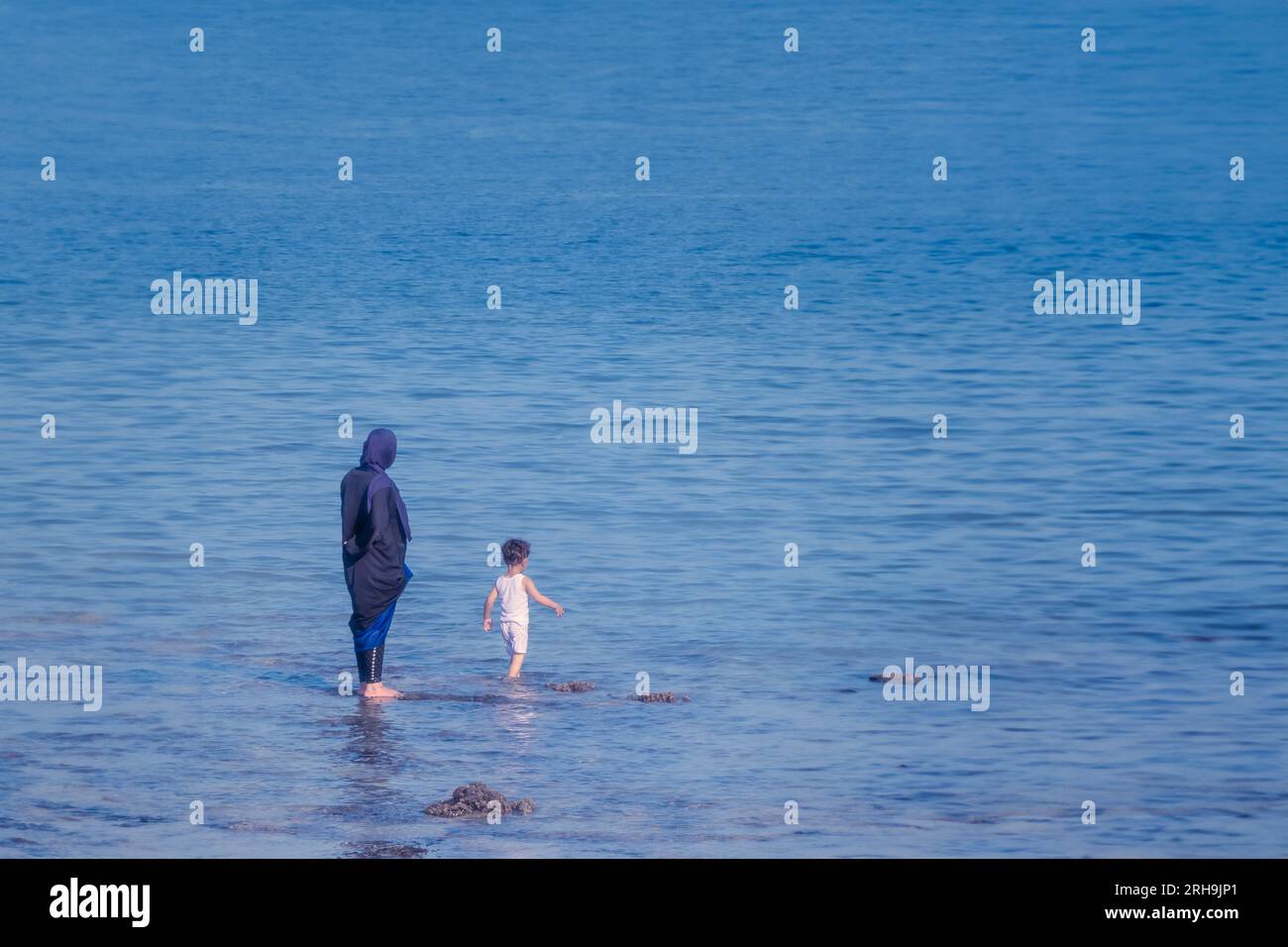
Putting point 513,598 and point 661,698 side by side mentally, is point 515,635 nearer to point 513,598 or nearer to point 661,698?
point 513,598

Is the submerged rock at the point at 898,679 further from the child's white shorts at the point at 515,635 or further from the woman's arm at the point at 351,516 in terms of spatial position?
the woman's arm at the point at 351,516

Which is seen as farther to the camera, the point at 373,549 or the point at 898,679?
the point at 898,679

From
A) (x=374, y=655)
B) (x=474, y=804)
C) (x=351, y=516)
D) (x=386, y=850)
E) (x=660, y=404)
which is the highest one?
(x=660, y=404)

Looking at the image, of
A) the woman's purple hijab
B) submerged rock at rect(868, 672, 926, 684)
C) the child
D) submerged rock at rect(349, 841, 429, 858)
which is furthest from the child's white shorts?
submerged rock at rect(349, 841, 429, 858)

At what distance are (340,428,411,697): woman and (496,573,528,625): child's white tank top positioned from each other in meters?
0.70

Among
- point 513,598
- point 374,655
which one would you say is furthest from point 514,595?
point 374,655

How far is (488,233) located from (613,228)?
2687mm

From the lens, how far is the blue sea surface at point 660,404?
11656 millimetres

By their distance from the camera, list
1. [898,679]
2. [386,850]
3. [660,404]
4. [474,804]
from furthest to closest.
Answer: [660,404]
[898,679]
[474,804]
[386,850]

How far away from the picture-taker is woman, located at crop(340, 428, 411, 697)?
504 inches

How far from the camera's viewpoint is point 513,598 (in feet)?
44.0

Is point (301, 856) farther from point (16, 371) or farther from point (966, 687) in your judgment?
point (16, 371)

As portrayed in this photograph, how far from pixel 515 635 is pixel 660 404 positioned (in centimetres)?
1487

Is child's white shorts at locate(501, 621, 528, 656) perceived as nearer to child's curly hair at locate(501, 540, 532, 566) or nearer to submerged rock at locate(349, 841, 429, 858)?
child's curly hair at locate(501, 540, 532, 566)
